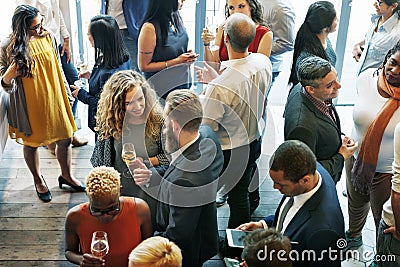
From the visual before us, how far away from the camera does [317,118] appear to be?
2.53 metres

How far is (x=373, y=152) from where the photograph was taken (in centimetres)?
272

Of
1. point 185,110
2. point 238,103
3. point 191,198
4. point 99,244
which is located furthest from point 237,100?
point 99,244

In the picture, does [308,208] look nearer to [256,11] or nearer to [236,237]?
[236,237]

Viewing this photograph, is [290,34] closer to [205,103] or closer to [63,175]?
[205,103]

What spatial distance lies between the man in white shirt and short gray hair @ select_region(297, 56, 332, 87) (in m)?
0.34

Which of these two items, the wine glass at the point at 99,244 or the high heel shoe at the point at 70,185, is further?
the high heel shoe at the point at 70,185

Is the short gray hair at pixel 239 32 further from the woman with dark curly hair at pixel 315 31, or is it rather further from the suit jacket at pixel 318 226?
the suit jacket at pixel 318 226

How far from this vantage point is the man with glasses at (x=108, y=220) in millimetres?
2148

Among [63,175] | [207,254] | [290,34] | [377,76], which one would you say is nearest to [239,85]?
[377,76]

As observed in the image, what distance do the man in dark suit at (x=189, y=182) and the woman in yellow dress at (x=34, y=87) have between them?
4.23ft

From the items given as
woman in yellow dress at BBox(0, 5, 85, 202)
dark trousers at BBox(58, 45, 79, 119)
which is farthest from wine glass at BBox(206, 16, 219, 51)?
dark trousers at BBox(58, 45, 79, 119)

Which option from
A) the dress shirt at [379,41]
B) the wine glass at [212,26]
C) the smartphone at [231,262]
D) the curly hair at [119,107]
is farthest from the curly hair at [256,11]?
the smartphone at [231,262]

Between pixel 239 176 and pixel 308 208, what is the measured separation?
115cm

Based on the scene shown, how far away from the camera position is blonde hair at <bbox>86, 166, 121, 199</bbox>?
213cm
